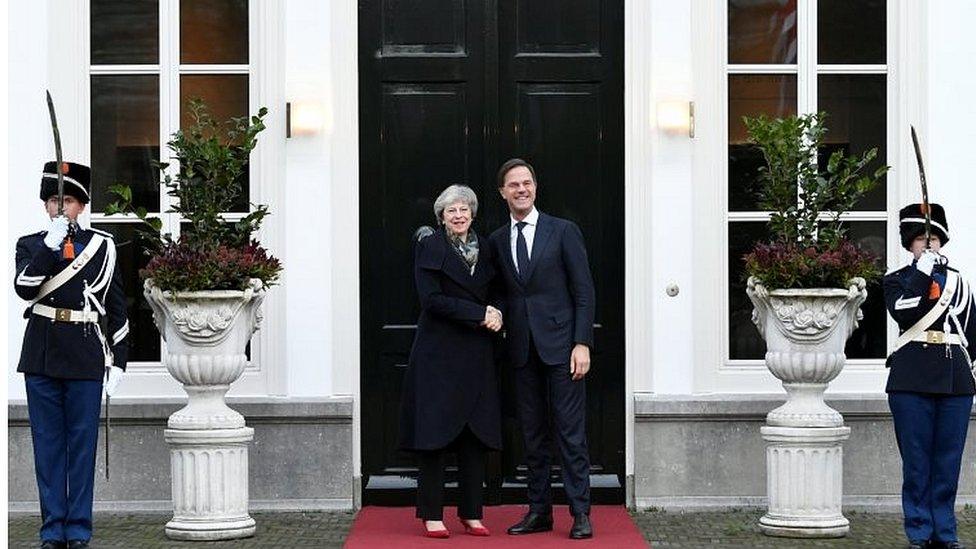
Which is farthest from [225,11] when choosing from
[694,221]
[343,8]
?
[694,221]

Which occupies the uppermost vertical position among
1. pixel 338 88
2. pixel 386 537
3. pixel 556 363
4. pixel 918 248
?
pixel 338 88

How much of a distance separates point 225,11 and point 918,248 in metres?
4.24

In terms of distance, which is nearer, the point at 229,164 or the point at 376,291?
the point at 229,164

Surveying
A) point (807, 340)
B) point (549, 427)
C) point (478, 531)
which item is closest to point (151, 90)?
point (549, 427)

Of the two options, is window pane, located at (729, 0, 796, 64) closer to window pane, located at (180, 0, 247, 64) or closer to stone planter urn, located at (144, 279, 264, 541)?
window pane, located at (180, 0, 247, 64)

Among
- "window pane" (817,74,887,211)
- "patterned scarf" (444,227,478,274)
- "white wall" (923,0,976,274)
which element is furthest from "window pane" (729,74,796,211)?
"patterned scarf" (444,227,478,274)

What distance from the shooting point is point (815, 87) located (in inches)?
422

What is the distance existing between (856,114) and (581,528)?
3.11 meters

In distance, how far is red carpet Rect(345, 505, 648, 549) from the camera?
9352mm

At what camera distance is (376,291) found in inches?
418

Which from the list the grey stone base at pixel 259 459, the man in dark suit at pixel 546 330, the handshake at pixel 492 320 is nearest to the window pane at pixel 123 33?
the grey stone base at pixel 259 459

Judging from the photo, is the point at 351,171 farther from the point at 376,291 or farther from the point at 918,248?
the point at 918,248

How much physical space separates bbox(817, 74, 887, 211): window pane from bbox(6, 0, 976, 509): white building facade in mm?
12

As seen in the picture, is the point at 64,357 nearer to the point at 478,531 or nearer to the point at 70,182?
the point at 70,182
